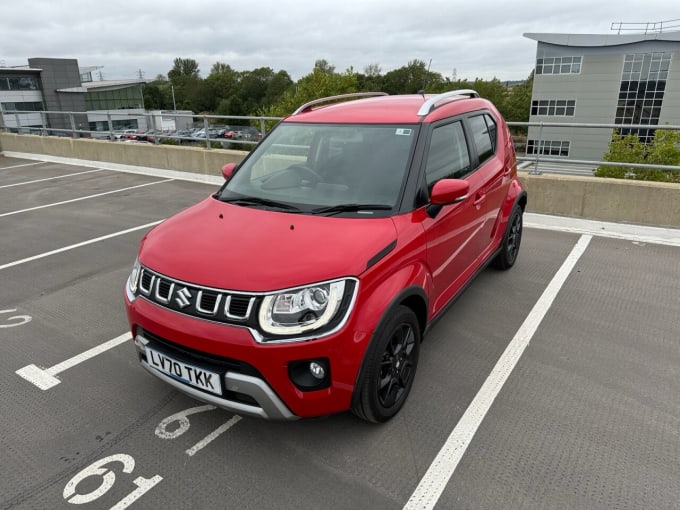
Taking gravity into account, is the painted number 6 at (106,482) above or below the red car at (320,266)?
below

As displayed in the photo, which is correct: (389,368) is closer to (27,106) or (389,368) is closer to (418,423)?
(418,423)

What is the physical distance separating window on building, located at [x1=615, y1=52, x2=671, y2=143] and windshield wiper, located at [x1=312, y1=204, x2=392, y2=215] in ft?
174

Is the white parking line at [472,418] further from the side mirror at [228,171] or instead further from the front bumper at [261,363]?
the side mirror at [228,171]

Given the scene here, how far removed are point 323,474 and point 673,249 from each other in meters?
5.08

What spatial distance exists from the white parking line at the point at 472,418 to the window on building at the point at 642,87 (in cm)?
5163

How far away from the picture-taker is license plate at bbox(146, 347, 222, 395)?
7.84ft

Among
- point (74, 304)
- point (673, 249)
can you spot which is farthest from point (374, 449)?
point (673, 249)

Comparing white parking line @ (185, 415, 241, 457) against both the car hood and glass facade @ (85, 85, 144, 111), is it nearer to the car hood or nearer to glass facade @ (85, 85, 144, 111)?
the car hood

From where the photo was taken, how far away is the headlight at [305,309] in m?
2.28

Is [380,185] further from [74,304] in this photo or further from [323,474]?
[74,304]

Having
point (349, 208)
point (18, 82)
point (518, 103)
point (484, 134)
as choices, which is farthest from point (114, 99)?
point (349, 208)

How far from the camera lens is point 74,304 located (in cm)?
445

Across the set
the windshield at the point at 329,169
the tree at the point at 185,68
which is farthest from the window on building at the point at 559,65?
the tree at the point at 185,68

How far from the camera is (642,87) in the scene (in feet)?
161
